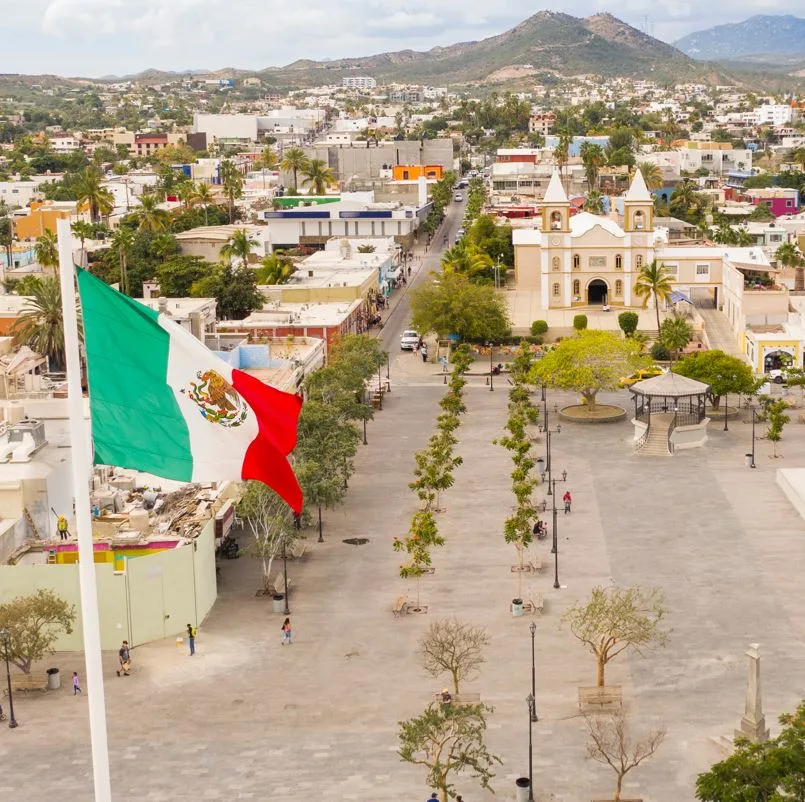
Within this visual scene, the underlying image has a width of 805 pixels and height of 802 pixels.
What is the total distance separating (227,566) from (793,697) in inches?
650

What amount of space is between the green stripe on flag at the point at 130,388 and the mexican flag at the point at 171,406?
12 mm

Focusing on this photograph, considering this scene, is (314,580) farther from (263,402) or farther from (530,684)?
(263,402)

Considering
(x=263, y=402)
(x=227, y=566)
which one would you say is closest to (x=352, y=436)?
(x=227, y=566)

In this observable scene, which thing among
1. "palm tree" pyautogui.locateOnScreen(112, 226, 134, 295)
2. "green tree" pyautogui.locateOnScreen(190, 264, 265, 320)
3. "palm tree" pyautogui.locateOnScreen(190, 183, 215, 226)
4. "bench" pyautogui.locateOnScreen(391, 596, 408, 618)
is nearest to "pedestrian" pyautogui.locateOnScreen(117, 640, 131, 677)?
"bench" pyautogui.locateOnScreen(391, 596, 408, 618)

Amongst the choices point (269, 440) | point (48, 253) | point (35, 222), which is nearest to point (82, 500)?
point (269, 440)

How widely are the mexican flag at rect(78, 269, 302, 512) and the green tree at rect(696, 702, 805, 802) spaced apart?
8558 mm

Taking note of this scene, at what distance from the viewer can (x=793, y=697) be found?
29.0 m

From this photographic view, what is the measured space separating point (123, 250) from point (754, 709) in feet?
250

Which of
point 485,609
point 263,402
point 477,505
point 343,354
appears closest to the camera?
point 263,402

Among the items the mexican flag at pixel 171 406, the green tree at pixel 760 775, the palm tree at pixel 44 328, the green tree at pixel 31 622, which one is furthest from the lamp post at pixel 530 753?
the palm tree at pixel 44 328

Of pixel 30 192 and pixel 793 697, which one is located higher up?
pixel 30 192

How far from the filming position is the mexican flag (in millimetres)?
16016

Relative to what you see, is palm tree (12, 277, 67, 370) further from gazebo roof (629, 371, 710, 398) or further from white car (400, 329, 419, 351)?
gazebo roof (629, 371, 710, 398)

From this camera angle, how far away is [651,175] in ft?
462
